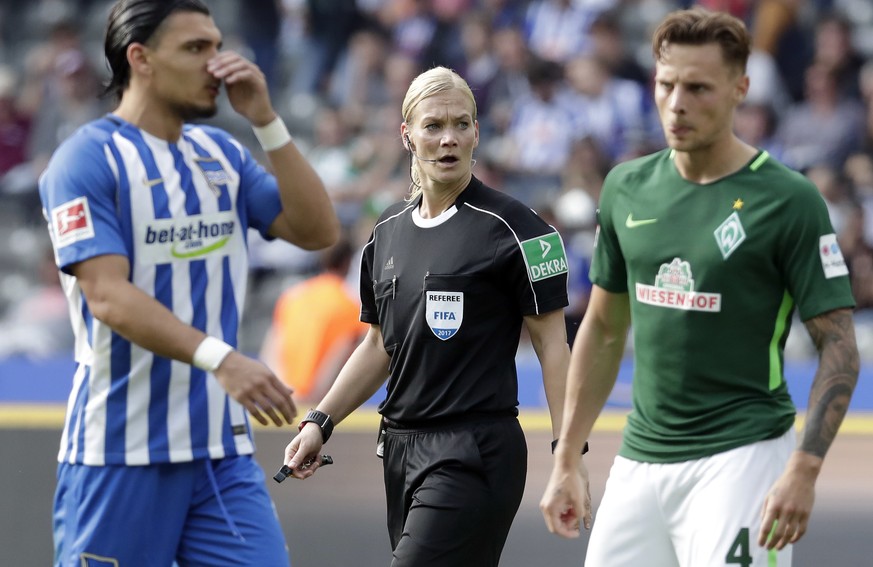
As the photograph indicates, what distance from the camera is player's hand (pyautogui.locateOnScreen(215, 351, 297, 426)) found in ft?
13.5

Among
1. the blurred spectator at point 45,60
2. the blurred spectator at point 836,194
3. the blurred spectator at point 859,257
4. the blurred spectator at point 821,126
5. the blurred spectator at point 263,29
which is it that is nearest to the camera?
the blurred spectator at point 859,257

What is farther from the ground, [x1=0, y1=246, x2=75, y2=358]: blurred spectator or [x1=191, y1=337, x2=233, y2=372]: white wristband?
[x1=0, y1=246, x2=75, y2=358]: blurred spectator

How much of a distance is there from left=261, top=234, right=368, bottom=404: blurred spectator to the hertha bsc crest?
17.8ft

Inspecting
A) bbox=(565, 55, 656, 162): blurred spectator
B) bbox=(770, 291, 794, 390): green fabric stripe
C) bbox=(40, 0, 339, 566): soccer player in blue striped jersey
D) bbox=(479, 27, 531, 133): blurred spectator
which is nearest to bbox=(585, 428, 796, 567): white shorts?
bbox=(770, 291, 794, 390): green fabric stripe

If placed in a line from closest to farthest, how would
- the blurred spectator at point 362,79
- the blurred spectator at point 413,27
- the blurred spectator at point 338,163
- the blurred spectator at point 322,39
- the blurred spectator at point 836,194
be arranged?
the blurred spectator at point 836,194 < the blurred spectator at point 338,163 < the blurred spectator at point 362,79 < the blurred spectator at point 413,27 < the blurred spectator at point 322,39

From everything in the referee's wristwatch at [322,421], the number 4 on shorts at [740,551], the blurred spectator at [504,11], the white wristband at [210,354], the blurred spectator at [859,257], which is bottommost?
the number 4 on shorts at [740,551]

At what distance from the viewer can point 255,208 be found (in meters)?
4.79

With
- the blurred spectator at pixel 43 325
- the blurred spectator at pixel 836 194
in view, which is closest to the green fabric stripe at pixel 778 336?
the blurred spectator at pixel 836 194

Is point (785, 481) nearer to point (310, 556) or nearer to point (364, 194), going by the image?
point (310, 556)

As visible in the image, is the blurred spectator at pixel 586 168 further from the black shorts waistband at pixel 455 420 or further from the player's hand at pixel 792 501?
the player's hand at pixel 792 501

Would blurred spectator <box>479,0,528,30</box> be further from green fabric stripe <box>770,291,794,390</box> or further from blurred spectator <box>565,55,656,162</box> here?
green fabric stripe <box>770,291,794,390</box>

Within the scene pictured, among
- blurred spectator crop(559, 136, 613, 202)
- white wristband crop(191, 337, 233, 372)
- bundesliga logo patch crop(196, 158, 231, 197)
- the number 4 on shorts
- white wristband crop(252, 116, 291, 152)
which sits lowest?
the number 4 on shorts

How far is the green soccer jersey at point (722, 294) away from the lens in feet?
12.6

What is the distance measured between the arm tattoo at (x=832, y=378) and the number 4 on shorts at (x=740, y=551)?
0.33m
